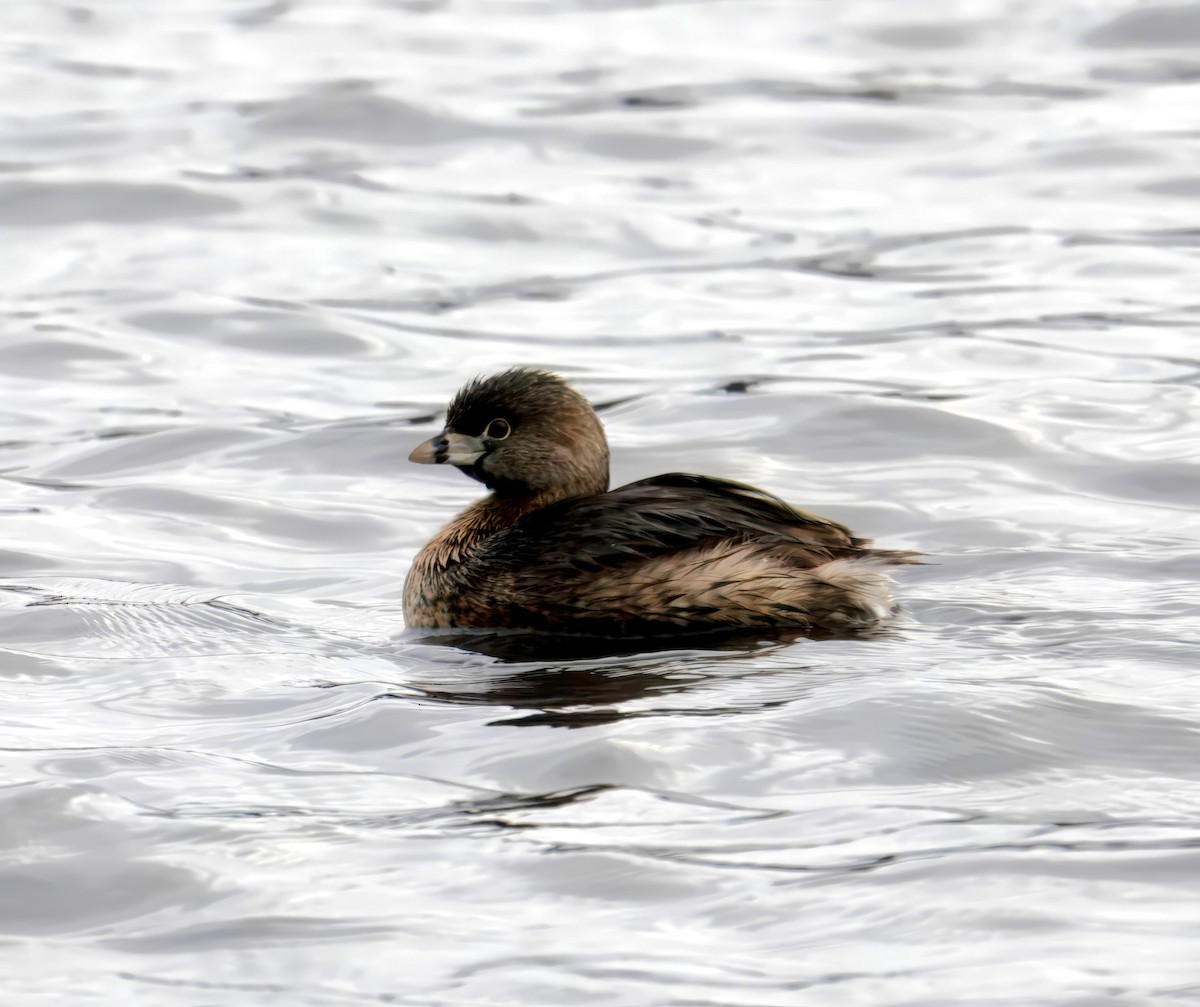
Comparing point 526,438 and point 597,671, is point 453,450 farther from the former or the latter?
point 597,671

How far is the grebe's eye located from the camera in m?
7.52

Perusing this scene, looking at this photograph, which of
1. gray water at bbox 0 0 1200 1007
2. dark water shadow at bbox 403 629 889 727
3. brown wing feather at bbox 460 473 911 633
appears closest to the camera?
gray water at bbox 0 0 1200 1007

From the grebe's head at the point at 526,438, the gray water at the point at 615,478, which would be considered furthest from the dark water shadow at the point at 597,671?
the grebe's head at the point at 526,438

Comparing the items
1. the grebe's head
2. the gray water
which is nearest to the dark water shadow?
the gray water

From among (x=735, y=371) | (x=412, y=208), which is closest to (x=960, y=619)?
(x=735, y=371)

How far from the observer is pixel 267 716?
620 cm

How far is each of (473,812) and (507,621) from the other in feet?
6.39

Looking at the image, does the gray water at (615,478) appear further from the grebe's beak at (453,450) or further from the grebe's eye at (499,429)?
the grebe's eye at (499,429)

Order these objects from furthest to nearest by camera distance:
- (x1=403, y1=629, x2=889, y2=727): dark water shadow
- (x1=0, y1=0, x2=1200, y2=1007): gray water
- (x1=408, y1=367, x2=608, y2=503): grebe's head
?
(x1=408, y1=367, x2=608, y2=503): grebe's head
(x1=403, y1=629, x2=889, y2=727): dark water shadow
(x1=0, y1=0, x2=1200, y2=1007): gray water

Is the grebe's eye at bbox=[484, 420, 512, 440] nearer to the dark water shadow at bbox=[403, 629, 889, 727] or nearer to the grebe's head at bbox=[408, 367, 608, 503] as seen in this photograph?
the grebe's head at bbox=[408, 367, 608, 503]

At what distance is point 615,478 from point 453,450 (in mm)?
2238

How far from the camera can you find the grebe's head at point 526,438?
7.48m

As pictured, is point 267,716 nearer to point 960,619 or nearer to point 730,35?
point 960,619

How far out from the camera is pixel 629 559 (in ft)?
22.6
